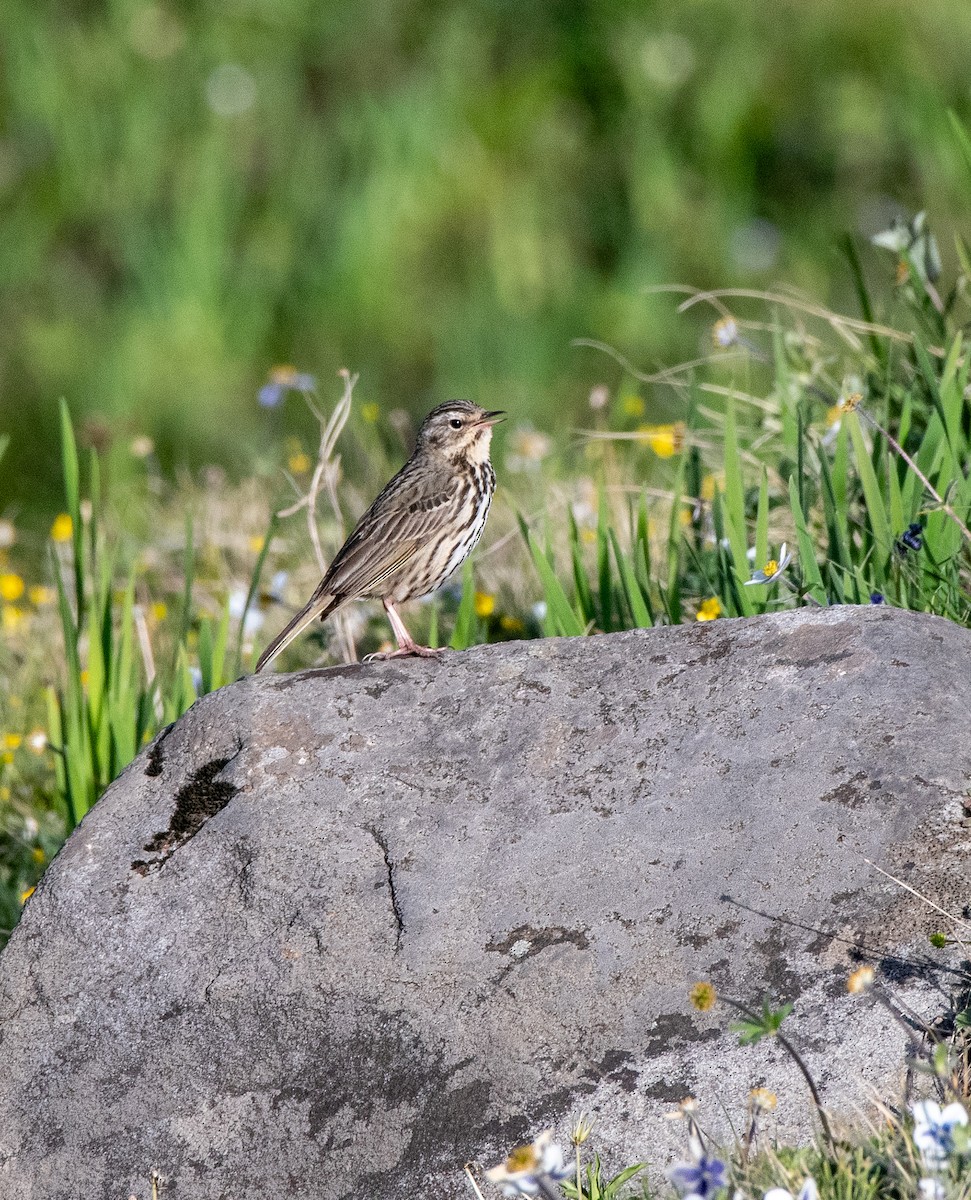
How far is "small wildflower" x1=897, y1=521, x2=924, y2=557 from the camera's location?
168 inches

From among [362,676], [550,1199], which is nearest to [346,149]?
[362,676]

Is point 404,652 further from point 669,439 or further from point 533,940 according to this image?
point 669,439

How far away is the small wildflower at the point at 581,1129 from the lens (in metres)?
3.03

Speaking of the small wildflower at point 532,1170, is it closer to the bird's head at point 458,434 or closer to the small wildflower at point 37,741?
the bird's head at point 458,434

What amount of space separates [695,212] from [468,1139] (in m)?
9.00

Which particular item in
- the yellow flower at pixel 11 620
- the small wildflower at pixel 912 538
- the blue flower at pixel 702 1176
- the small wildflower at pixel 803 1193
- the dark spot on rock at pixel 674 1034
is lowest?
the yellow flower at pixel 11 620

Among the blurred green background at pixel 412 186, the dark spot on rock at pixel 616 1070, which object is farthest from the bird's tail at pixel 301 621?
the blurred green background at pixel 412 186

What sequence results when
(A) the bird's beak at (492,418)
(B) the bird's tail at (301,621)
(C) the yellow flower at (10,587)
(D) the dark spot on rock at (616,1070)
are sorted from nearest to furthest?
(D) the dark spot on rock at (616,1070)
(B) the bird's tail at (301,621)
(A) the bird's beak at (492,418)
(C) the yellow flower at (10,587)

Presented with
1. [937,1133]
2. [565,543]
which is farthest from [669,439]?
[937,1133]

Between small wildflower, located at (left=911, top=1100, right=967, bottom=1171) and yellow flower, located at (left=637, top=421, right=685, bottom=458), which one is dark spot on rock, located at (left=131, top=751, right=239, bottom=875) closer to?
small wildflower, located at (left=911, top=1100, right=967, bottom=1171)

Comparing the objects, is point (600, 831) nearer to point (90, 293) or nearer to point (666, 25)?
point (90, 293)

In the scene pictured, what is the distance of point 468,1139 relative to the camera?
3170 mm

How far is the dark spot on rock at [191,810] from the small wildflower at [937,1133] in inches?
64.8

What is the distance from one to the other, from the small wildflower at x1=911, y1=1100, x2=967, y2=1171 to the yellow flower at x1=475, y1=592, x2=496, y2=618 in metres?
3.18
